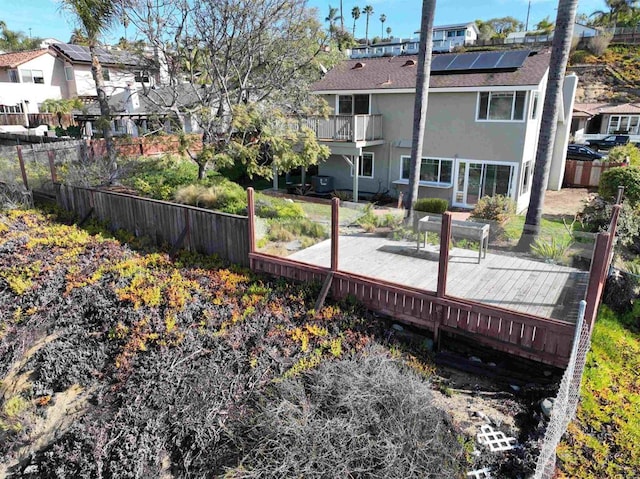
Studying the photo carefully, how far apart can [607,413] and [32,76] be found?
46825 millimetres

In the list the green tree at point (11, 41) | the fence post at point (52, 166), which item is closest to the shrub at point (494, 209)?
the fence post at point (52, 166)

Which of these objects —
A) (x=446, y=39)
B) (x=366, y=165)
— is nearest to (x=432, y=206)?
(x=366, y=165)

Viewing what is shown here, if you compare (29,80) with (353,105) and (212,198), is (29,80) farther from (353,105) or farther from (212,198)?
(212,198)

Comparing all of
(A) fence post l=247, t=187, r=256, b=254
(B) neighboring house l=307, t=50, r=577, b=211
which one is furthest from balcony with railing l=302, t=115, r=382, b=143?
(A) fence post l=247, t=187, r=256, b=254

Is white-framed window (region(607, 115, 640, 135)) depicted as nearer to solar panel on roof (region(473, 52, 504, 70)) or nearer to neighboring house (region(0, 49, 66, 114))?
solar panel on roof (region(473, 52, 504, 70))

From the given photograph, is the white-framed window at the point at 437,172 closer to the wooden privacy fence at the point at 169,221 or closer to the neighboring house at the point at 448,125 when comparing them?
the neighboring house at the point at 448,125

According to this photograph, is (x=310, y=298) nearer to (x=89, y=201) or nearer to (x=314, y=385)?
(x=314, y=385)

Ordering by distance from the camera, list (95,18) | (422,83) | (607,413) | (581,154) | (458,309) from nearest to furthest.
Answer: (607,413) < (458,309) < (422,83) < (95,18) < (581,154)

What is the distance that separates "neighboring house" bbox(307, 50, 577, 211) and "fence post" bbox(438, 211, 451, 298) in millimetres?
10705

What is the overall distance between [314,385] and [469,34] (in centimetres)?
7120

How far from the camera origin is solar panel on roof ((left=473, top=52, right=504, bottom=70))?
53.0 ft

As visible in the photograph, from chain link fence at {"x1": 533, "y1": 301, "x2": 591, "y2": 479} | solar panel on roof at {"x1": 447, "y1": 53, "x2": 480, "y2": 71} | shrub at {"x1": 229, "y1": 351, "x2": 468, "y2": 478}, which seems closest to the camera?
shrub at {"x1": 229, "y1": 351, "x2": 468, "y2": 478}

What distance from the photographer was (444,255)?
21.4ft

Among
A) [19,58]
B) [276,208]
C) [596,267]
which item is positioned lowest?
[596,267]
